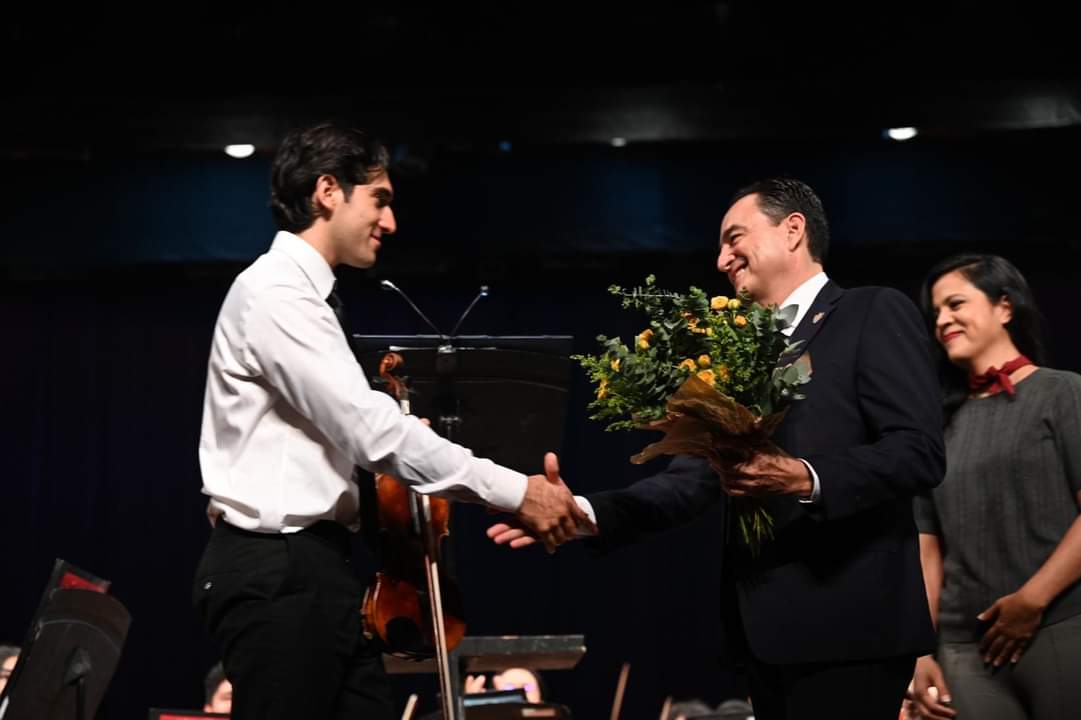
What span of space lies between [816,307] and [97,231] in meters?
5.44

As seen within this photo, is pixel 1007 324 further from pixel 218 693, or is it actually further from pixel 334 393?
pixel 218 693

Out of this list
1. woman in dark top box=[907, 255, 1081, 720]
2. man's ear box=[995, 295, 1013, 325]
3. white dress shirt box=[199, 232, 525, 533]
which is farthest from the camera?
man's ear box=[995, 295, 1013, 325]

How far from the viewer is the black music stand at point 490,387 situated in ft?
9.84

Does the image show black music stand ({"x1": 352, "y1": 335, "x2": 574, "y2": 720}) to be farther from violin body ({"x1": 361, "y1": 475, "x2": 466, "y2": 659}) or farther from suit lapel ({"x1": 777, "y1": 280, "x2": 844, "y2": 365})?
suit lapel ({"x1": 777, "y1": 280, "x2": 844, "y2": 365})

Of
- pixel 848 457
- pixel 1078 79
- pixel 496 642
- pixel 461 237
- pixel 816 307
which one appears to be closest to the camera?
pixel 848 457

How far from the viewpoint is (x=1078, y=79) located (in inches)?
245

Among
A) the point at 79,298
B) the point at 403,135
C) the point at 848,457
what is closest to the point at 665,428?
the point at 848,457

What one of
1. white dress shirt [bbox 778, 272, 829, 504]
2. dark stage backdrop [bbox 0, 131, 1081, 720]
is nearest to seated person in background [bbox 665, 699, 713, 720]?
dark stage backdrop [bbox 0, 131, 1081, 720]

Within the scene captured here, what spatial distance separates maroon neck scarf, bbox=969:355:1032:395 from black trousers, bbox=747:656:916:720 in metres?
1.06

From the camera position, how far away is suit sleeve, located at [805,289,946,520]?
2195 mm

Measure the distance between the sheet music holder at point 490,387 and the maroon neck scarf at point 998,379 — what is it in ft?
3.45

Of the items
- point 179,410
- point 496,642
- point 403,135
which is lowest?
point 496,642

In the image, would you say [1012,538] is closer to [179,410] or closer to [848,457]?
[848,457]

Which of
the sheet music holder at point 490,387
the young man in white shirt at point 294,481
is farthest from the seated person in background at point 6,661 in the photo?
the young man in white shirt at point 294,481
